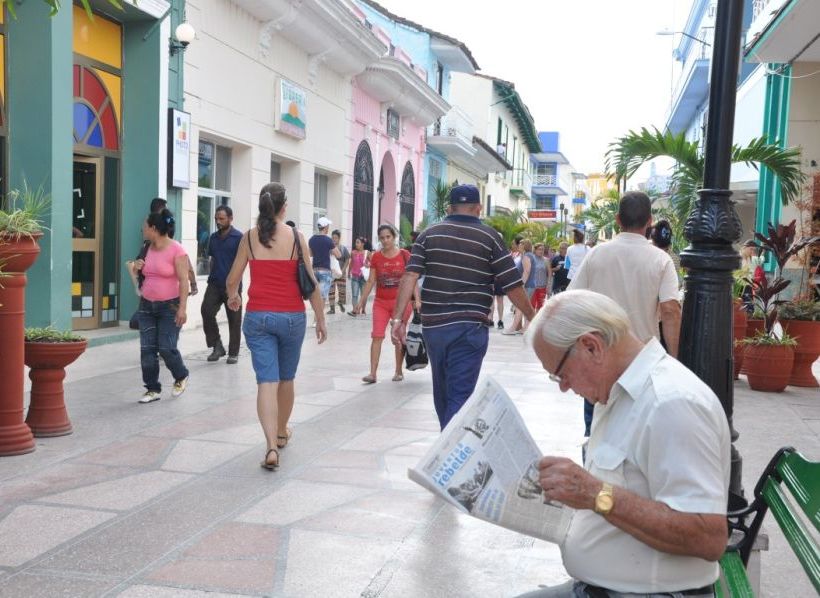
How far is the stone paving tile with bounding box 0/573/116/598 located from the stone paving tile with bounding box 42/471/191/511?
3.25 feet

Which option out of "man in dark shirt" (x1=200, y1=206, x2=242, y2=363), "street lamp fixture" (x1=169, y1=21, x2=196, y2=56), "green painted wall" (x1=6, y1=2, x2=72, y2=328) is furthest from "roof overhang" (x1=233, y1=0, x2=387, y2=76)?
"man in dark shirt" (x1=200, y1=206, x2=242, y2=363)

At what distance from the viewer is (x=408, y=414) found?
766 centimetres

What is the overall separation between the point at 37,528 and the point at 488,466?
3.13m

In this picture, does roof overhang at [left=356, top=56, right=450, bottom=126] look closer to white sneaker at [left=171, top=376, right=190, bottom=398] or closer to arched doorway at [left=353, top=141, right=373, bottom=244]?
arched doorway at [left=353, top=141, right=373, bottom=244]

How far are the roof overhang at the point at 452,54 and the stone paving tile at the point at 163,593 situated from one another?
27.9 meters

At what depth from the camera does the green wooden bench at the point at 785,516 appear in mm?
2428

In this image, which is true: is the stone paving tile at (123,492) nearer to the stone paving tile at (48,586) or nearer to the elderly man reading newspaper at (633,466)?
the stone paving tile at (48,586)

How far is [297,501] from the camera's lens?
5031 millimetres

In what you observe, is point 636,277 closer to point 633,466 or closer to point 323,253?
point 633,466

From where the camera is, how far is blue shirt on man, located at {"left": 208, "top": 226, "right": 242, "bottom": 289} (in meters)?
10.2

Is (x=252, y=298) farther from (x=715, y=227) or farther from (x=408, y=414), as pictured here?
(x=715, y=227)

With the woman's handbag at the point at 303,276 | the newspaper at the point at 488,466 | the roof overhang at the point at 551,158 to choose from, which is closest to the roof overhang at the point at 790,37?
the woman's handbag at the point at 303,276

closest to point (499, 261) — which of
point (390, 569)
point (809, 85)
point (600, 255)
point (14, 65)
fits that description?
point (600, 255)

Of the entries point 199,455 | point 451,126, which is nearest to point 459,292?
point 199,455
